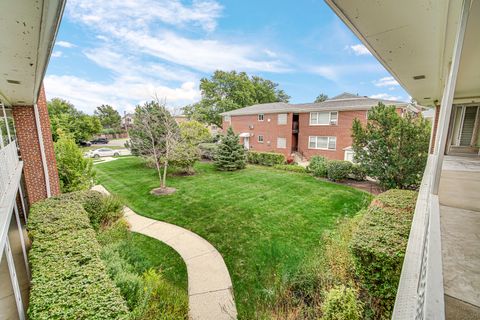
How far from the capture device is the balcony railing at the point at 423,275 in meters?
0.96

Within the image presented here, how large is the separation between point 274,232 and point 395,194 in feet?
12.1

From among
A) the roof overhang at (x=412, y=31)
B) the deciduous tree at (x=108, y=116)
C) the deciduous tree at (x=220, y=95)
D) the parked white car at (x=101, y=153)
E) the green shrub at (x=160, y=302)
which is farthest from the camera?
the deciduous tree at (x=108, y=116)

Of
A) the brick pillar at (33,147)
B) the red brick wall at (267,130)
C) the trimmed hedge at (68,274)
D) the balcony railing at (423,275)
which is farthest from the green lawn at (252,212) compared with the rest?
the red brick wall at (267,130)

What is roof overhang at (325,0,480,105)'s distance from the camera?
7.52 ft

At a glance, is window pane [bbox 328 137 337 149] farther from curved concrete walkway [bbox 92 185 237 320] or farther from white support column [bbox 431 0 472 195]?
white support column [bbox 431 0 472 195]

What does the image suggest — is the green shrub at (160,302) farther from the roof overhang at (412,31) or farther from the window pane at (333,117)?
the window pane at (333,117)

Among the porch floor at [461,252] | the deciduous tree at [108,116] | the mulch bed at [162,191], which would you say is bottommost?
the mulch bed at [162,191]

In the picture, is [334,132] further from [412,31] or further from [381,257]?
[381,257]

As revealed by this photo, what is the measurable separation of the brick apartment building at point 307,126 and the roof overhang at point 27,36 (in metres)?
17.3

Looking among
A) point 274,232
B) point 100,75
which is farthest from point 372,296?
point 100,75

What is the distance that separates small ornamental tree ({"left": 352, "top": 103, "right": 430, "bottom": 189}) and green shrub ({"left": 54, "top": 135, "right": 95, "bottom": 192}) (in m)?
13.3

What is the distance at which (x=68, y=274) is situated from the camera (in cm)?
313

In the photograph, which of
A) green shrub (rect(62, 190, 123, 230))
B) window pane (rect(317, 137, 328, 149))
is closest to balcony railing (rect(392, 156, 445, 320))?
green shrub (rect(62, 190, 123, 230))

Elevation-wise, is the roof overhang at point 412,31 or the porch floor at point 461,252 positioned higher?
the roof overhang at point 412,31
